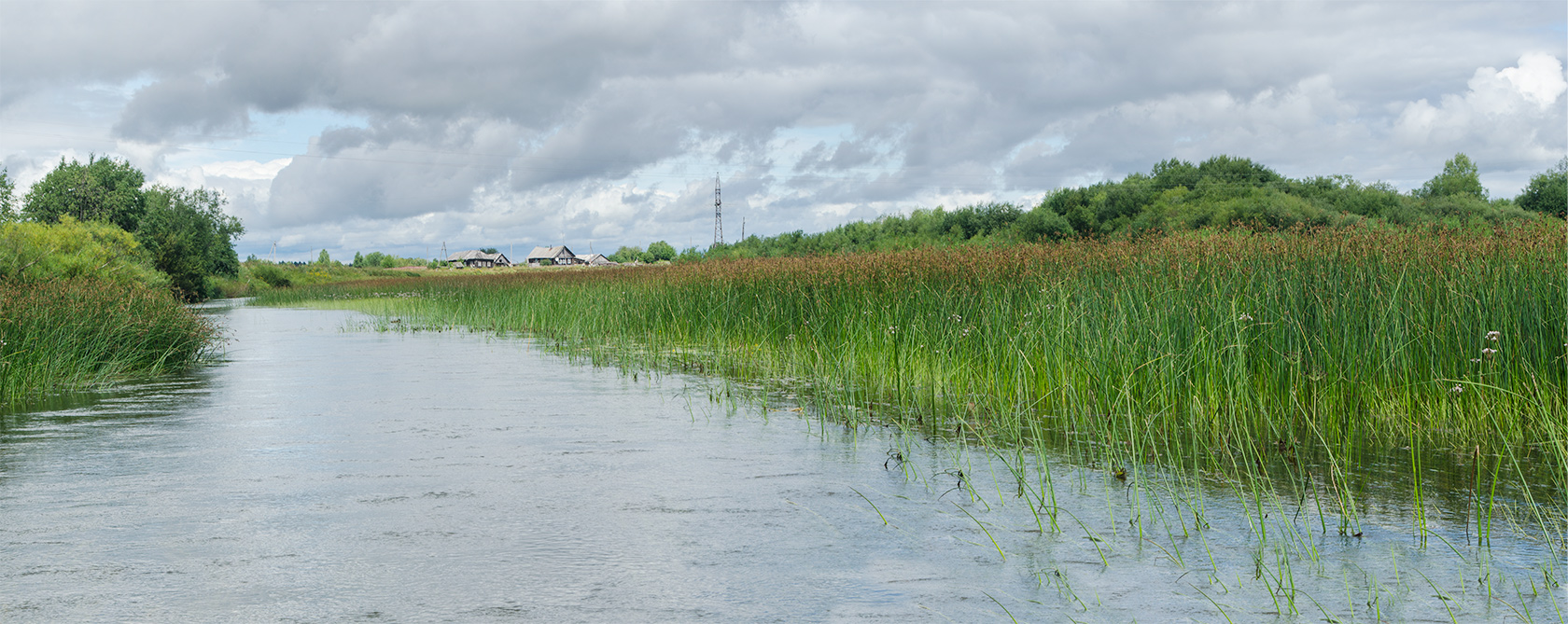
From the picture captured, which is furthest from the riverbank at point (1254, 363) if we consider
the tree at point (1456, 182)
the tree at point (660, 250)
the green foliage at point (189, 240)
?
the tree at point (660, 250)

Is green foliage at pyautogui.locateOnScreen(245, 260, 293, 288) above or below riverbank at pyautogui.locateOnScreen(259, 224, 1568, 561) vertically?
above

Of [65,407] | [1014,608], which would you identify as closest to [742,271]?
[65,407]

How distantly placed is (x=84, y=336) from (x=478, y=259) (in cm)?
12564

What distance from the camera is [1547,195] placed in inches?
1321

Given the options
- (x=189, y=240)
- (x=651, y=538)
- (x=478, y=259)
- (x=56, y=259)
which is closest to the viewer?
(x=651, y=538)

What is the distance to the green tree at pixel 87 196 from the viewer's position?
54781 millimetres

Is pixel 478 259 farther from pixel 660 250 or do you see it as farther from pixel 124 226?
pixel 124 226

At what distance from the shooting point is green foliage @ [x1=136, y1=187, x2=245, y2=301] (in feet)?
124

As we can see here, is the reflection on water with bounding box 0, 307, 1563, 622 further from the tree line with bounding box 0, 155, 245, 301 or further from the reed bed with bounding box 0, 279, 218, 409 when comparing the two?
the tree line with bounding box 0, 155, 245, 301

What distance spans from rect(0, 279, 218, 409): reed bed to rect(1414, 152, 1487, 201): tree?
42.1m

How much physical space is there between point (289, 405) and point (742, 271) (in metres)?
6.27

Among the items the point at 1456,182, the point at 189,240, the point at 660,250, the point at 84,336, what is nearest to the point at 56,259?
the point at 84,336

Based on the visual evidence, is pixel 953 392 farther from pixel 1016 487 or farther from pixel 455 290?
pixel 455 290

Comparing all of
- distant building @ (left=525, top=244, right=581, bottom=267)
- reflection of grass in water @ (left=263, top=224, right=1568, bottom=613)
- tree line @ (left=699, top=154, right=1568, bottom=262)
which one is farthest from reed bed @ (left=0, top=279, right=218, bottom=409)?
distant building @ (left=525, top=244, right=581, bottom=267)
